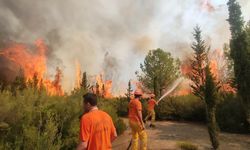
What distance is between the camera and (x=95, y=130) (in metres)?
5.46

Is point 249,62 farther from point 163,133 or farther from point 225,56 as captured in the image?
point 225,56

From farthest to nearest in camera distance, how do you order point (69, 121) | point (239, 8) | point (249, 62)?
1. point (239, 8)
2. point (249, 62)
3. point (69, 121)

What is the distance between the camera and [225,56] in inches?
1884

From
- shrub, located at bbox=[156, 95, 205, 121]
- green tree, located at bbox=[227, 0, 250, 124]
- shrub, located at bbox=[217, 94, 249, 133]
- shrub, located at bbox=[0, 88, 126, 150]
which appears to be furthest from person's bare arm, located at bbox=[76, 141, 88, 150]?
shrub, located at bbox=[156, 95, 205, 121]

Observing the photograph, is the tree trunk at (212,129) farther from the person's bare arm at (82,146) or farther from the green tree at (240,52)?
the person's bare arm at (82,146)

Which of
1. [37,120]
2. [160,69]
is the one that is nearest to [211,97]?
[37,120]

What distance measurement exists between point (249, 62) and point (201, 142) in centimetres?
A: 946

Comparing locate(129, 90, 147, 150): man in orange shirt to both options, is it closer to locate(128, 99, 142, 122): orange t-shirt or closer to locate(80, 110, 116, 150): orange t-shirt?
locate(128, 99, 142, 122): orange t-shirt

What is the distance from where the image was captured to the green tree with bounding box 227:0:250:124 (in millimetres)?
23938

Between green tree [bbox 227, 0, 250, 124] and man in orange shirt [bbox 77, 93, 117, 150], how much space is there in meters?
18.9

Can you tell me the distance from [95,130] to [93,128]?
7 centimetres

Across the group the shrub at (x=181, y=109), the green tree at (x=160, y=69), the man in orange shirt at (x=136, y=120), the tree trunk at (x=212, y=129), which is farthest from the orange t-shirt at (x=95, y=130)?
the green tree at (x=160, y=69)

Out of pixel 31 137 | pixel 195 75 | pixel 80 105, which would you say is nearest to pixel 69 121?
pixel 80 105

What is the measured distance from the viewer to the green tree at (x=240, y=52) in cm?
2394
